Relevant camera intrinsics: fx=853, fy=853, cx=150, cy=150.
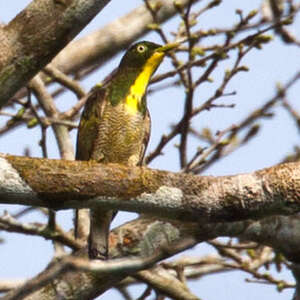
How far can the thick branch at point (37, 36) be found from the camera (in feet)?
14.4

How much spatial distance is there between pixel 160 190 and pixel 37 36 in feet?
3.82

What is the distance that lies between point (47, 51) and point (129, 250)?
1319 mm

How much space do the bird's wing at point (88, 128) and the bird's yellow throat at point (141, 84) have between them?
A: 0.20 meters

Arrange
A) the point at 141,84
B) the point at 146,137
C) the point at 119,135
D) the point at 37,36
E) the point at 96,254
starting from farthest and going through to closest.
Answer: the point at 141,84 → the point at 146,137 → the point at 119,135 → the point at 96,254 → the point at 37,36

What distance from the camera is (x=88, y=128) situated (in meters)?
6.08

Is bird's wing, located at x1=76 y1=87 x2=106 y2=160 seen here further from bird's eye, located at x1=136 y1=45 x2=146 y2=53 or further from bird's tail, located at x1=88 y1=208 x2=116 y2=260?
bird's tail, located at x1=88 y1=208 x2=116 y2=260

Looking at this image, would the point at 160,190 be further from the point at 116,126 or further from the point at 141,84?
the point at 141,84

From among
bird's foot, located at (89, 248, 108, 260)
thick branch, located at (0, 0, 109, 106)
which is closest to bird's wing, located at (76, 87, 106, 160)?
bird's foot, located at (89, 248, 108, 260)

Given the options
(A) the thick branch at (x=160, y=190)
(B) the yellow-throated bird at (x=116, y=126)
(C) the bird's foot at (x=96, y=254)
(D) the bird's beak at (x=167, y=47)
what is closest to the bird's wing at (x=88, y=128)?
(B) the yellow-throated bird at (x=116, y=126)

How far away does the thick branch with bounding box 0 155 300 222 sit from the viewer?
372 cm

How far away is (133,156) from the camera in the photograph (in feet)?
19.9

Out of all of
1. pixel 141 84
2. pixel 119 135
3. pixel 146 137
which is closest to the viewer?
pixel 119 135

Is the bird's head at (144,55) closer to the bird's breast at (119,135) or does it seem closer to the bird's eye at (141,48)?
the bird's eye at (141,48)

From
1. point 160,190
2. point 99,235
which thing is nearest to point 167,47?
point 99,235
